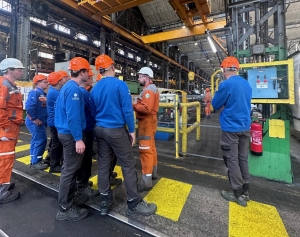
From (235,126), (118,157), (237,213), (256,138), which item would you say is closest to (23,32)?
(118,157)

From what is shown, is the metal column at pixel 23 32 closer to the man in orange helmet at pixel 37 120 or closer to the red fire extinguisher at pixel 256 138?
the man in orange helmet at pixel 37 120

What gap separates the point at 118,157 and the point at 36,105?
2.57 meters

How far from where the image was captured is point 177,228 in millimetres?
1921

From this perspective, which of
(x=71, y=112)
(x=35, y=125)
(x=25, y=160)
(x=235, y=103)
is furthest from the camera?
(x=25, y=160)

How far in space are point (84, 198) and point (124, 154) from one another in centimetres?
96

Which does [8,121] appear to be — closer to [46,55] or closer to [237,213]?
[237,213]

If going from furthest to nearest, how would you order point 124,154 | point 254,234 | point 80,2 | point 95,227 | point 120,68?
1. point 120,68
2. point 80,2
3. point 124,154
4. point 95,227
5. point 254,234

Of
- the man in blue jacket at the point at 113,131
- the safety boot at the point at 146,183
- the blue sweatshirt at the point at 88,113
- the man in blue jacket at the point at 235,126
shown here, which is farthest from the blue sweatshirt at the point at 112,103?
the man in blue jacket at the point at 235,126

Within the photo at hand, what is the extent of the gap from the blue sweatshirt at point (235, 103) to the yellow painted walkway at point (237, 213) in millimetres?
1099

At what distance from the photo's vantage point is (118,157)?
2.14 metres

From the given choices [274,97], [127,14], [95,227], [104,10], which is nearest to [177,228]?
[95,227]

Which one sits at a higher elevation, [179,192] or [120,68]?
[120,68]

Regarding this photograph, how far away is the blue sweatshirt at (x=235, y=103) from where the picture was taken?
7.68ft

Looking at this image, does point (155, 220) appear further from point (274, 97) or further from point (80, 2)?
Answer: point (80, 2)
